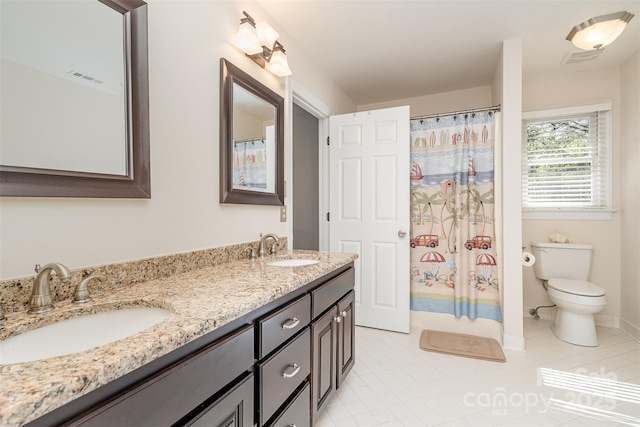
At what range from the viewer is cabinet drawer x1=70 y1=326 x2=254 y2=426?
20.4 inches

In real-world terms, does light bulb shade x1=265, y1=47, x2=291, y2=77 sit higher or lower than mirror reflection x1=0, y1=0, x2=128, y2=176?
higher

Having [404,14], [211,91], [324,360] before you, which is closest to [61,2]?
[211,91]

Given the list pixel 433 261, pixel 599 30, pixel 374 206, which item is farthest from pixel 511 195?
pixel 599 30

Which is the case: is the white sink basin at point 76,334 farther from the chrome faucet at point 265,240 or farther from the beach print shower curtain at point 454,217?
the beach print shower curtain at point 454,217

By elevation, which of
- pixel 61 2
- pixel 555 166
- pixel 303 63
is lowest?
pixel 555 166

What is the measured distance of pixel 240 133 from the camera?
1.61 m

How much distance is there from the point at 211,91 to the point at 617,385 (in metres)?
2.90

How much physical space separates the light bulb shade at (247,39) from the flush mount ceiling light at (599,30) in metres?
2.21

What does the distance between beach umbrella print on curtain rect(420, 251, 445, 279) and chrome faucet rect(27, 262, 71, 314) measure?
2506mm

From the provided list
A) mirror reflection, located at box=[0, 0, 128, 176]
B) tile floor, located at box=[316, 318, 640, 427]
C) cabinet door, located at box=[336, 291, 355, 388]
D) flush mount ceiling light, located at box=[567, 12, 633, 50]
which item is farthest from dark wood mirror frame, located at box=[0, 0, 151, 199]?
flush mount ceiling light, located at box=[567, 12, 633, 50]

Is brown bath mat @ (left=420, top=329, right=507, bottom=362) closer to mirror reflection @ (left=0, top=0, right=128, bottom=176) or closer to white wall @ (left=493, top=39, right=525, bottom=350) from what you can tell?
white wall @ (left=493, top=39, right=525, bottom=350)

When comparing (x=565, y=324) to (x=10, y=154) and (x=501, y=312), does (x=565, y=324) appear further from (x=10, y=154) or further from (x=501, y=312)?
(x=10, y=154)

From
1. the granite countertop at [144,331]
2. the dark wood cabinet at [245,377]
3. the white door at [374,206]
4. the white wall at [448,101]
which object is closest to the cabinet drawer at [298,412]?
the dark wood cabinet at [245,377]

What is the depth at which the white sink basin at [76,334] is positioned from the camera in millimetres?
638
